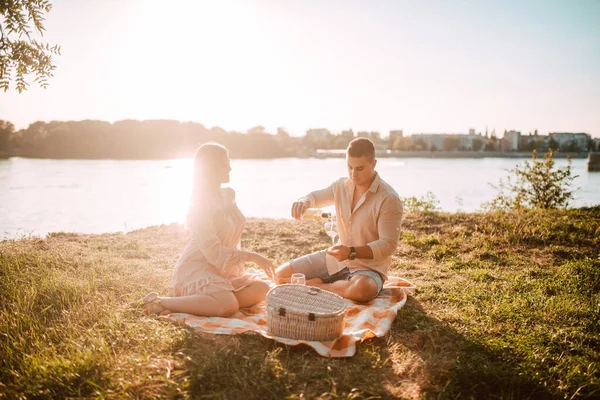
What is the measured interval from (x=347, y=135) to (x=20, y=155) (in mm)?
62496

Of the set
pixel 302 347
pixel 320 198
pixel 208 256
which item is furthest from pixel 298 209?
pixel 302 347

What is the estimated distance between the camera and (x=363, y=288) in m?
4.07

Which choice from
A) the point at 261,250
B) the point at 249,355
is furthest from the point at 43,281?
the point at 261,250

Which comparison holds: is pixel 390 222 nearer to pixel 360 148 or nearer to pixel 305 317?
pixel 360 148

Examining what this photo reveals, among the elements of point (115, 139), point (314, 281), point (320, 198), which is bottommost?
point (314, 281)

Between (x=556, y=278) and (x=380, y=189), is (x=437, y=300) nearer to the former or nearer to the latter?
(x=380, y=189)

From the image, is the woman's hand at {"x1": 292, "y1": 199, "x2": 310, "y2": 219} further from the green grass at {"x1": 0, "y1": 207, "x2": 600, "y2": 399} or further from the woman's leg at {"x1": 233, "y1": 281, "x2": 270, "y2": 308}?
the green grass at {"x1": 0, "y1": 207, "x2": 600, "y2": 399}

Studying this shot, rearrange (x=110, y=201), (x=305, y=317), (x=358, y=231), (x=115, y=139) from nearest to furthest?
(x=305, y=317) < (x=358, y=231) < (x=110, y=201) < (x=115, y=139)

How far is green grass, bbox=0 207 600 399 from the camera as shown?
258cm

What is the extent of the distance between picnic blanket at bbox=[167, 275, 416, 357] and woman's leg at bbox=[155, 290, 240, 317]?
5 centimetres

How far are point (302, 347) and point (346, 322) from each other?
0.74m

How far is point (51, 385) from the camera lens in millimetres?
2502

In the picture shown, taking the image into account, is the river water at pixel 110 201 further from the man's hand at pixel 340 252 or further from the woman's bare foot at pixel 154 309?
the man's hand at pixel 340 252

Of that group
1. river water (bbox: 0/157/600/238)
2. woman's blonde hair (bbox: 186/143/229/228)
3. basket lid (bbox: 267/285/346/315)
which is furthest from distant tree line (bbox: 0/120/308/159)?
basket lid (bbox: 267/285/346/315)
